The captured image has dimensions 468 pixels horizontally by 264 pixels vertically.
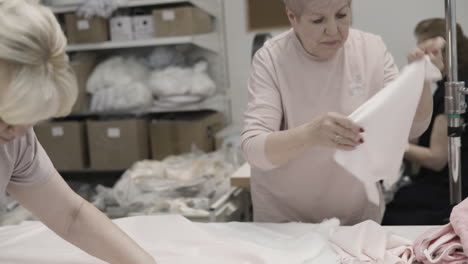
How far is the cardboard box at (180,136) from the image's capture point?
3395mm

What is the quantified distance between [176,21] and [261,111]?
1.97 meters

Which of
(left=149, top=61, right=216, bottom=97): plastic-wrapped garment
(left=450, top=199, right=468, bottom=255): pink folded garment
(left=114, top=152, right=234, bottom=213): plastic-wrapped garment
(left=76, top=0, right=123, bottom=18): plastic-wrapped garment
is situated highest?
(left=76, top=0, right=123, bottom=18): plastic-wrapped garment

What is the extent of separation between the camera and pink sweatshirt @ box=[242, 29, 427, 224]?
154cm

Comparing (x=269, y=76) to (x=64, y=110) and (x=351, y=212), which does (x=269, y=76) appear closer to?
(x=351, y=212)

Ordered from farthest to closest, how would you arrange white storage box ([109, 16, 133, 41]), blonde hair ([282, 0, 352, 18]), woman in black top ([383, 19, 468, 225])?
white storage box ([109, 16, 133, 41])
woman in black top ([383, 19, 468, 225])
blonde hair ([282, 0, 352, 18])

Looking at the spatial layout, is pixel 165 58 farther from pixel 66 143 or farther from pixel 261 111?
pixel 261 111

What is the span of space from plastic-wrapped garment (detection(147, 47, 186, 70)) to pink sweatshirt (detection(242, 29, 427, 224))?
1.95 metres

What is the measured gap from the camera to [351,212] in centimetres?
160

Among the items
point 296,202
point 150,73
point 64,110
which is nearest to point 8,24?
point 64,110

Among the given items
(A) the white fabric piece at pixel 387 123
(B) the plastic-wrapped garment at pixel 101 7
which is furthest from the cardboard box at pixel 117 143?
(A) the white fabric piece at pixel 387 123

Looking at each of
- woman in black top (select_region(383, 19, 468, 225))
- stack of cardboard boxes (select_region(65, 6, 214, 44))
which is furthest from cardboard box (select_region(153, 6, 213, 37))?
woman in black top (select_region(383, 19, 468, 225))

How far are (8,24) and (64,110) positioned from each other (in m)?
0.18

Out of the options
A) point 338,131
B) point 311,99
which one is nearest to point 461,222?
point 338,131

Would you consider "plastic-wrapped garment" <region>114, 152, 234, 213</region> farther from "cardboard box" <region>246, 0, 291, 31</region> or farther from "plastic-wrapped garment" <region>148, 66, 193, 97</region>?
"cardboard box" <region>246, 0, 291, 31</region>
